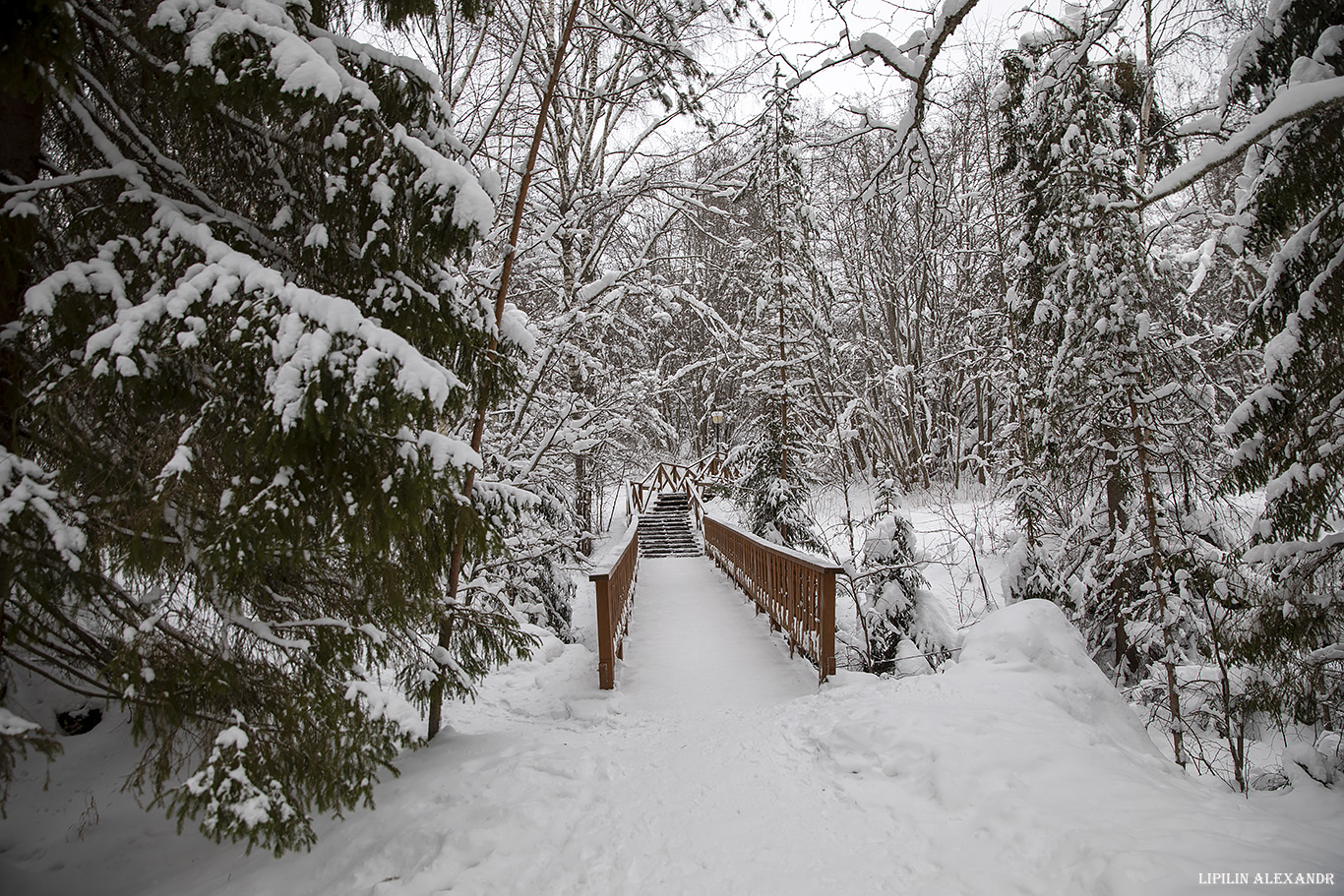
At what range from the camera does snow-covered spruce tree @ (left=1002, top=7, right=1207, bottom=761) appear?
5.46 metres

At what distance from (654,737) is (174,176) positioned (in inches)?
151

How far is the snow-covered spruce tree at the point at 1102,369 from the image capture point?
5465 millimetres

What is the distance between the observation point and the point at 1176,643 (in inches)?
209

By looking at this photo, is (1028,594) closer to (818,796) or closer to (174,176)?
(818,796)

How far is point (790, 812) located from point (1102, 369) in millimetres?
4919

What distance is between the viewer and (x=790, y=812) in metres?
2.95

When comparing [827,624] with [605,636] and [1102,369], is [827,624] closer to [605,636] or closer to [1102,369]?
[605,636]

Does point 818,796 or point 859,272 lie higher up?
point 859,272

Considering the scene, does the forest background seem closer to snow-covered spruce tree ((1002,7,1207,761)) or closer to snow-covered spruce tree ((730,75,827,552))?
snow-covered spruce tree ((1002,7,1207,761))

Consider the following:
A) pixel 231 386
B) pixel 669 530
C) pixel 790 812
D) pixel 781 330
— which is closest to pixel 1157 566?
pixel 790 812

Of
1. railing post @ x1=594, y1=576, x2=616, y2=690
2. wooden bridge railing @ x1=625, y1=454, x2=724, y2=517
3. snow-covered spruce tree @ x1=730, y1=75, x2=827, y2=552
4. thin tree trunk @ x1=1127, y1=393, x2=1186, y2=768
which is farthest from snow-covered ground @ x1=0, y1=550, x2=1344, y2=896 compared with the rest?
wooden bridge railing @ x1=625, y1=454, x2=724, y2=517

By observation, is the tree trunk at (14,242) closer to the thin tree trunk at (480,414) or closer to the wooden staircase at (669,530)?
the thin tree trunk at (480,414)

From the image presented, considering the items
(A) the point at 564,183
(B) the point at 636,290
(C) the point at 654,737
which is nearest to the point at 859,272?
(A) the point at 564,183

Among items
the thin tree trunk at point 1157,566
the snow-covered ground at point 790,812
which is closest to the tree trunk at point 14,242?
the snow-covered ground at point 790,812
